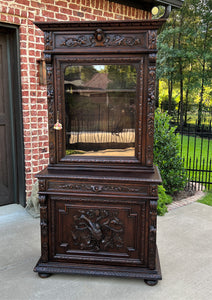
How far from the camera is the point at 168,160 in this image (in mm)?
4410

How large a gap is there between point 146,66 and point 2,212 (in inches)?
114

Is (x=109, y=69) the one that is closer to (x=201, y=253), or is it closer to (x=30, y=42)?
(x=30, y=42)

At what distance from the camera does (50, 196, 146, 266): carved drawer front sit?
7.68 ft

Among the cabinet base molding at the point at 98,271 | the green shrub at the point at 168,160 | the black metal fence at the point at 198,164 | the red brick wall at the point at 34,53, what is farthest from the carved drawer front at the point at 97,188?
the black metal fence at the point at 198,164

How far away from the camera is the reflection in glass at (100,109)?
2.26 metres

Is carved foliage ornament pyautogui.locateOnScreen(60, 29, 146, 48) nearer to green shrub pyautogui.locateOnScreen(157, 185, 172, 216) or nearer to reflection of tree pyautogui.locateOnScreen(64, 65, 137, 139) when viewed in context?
reflection of tree pyautogui.locateOnScreen(64, 65, 137, 139)

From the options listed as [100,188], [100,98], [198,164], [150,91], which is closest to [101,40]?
[100,98]

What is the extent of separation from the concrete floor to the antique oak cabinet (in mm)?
104

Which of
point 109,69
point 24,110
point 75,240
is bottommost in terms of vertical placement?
point 75,240

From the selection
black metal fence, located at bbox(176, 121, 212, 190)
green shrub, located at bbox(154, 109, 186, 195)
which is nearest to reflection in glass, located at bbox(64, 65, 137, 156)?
green shrub, located at bbox(154, 109, 186, 195)

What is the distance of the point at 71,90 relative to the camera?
7.56 feet

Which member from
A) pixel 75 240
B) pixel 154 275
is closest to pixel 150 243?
pixel 154 275

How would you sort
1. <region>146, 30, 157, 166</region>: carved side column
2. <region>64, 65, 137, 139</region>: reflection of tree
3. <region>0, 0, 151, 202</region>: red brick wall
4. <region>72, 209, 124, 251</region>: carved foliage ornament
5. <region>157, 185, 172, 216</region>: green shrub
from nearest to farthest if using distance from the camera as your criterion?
1. <region>146, 30, 157, 166</region>: carved side column
2. <region>64, 65, 137, 139</region>: reflection of tree
3. <region>72, 209, 124, 251</region>: carved foliage ornament
4. <region>0, 0, 151, 202</region>: red brick wall
5. <region>157, 185, 172, 216</region>: green shrub

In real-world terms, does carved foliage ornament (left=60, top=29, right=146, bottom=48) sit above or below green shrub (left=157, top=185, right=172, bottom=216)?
above
